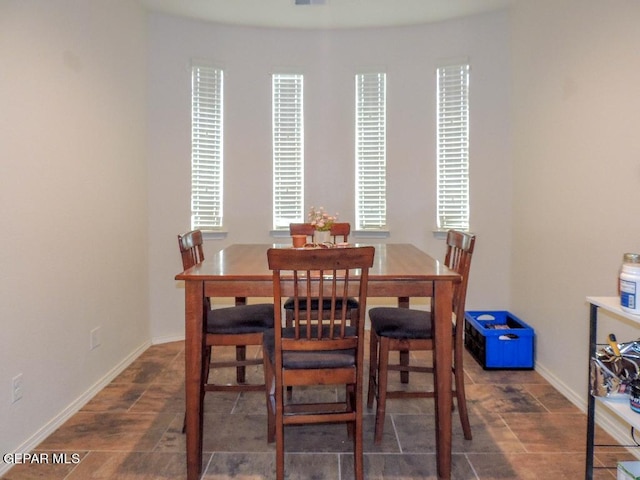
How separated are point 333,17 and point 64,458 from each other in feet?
11.9

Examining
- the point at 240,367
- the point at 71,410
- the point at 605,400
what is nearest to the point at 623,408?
the point at 605,400

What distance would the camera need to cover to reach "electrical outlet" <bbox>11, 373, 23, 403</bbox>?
214 cm

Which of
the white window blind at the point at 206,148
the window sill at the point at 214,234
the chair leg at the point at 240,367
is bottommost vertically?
the chair leg at the point at 240,367

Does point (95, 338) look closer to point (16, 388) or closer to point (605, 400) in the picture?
point (16, 388)

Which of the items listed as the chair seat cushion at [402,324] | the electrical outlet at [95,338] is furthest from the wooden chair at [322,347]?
the electrical outlet at [95,338]

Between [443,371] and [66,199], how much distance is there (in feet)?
7.24

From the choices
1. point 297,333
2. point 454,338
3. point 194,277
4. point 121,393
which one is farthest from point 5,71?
point 454,338

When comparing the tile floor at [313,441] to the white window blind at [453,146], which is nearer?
the tile floor at [313,441]

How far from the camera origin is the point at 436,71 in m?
4.08

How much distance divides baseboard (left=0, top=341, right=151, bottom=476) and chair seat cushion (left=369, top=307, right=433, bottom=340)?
1.78 metres

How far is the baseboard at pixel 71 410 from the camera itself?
2207mm

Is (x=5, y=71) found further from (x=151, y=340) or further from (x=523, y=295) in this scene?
(x=523, y=295)

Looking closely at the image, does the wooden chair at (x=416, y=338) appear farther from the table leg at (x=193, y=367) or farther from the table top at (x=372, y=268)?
the table leg at (x=193, y=367)

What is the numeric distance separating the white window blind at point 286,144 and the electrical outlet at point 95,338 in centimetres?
173
